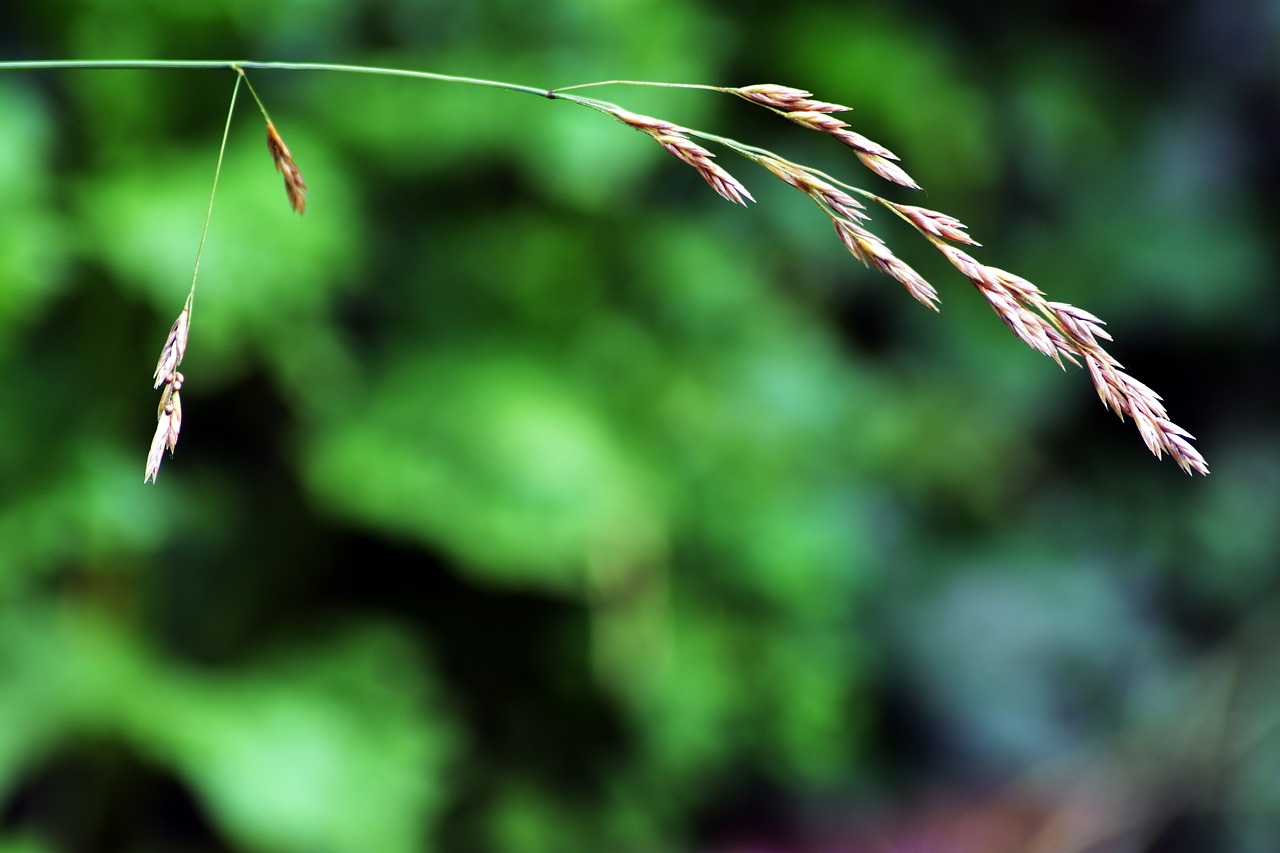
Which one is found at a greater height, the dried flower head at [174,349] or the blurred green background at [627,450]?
the dried flower head at [174,349]

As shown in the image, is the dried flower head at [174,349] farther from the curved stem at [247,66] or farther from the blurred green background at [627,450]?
the blurred green background at [627,450]

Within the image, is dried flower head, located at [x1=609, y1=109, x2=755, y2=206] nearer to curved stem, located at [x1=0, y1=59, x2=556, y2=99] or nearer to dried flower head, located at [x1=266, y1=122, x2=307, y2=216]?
curved stem, located at [x1=0, y1=59, x2=556, y2=99]

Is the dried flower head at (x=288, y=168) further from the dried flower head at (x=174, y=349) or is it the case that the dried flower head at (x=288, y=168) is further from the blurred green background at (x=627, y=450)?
the blurred green background at (x=627, y=450)

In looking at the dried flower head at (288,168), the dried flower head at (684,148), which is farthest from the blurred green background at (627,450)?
the dried flower head at (684,148)

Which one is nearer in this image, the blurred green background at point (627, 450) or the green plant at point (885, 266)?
the green plant at point (885, 266)

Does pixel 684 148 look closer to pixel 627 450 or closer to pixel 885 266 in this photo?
pixel 885 266

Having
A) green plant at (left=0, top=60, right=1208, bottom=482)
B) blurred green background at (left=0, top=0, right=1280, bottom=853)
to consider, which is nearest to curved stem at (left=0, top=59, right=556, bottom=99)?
green plant at (left=0, top=60, right=1208, bottom=482)

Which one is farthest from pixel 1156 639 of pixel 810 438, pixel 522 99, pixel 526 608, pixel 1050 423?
pixel 522 99

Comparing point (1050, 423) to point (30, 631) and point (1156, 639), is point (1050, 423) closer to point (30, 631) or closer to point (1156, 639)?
point (1156, 639)

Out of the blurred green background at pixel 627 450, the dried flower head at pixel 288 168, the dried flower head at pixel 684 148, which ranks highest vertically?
the dried flower head at pixel 684 148
